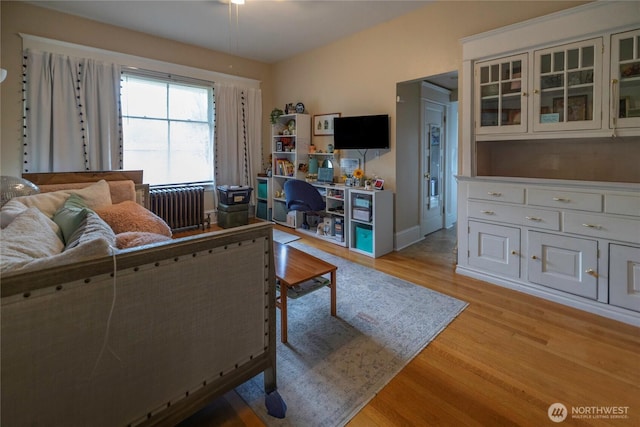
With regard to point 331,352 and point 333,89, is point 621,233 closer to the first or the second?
point 331,352

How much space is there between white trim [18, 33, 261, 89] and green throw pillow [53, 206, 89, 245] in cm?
306

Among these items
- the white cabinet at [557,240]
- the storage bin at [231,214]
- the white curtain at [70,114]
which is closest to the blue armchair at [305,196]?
the storage bin at [231,214]

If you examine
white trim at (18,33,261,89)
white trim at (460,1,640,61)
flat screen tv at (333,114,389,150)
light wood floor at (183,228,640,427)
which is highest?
white trim at (18,33,261,89)

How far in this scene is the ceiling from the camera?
3375mm

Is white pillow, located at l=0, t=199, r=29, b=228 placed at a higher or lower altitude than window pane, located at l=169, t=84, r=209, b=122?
lower

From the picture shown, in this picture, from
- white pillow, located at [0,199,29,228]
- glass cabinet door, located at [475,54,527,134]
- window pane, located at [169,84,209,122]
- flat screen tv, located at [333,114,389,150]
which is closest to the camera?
white pillow, located at [0,199,29,228]

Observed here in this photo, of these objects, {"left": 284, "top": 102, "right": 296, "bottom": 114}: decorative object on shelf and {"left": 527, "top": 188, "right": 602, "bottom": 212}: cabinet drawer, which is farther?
{"left": 284, "top": 102, "right": 296, "bottom": 114}: decorative object on shelf

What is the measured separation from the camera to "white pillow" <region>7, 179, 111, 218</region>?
6.56 ft

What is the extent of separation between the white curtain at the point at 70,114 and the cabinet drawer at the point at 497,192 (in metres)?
4.25

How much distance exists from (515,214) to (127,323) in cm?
288

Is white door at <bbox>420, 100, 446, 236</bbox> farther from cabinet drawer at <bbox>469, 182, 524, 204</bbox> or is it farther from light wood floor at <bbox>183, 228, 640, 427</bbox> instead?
light wood floor at <bbox>183, 228, 640, 427</bbox>

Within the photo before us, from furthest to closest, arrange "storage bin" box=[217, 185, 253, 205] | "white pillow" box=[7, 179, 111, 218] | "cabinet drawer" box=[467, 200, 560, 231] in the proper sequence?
"storage bin" box=[217, 185, 253, 205] → "cabinet drawer" box=[467, 200, 560, 231] → "white pillow" box=[7, 179, 111, 218]

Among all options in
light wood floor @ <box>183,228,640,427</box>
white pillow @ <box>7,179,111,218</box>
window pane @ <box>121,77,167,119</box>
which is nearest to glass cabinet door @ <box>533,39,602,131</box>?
light wood floor @ <box>183,228,640,427</box>

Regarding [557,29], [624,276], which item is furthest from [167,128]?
[624,276]
